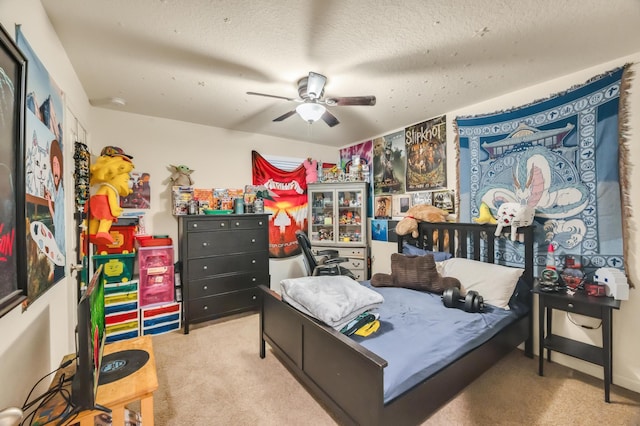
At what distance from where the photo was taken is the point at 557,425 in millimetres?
1681

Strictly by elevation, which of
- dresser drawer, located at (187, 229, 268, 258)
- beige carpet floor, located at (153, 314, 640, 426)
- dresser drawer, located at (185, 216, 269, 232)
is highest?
dresser drawer, located at (185, 216, 269, 232)

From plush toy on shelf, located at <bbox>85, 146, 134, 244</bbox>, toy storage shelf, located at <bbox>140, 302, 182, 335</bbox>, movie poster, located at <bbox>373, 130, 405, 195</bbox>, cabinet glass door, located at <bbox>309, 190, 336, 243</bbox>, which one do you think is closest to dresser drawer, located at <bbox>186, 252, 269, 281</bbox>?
toy storage shelf, located at <bbox>140, 302, 182, 335</bbox>

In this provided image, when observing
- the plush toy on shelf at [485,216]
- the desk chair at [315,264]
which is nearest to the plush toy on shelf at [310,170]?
the desk chair at [315,264]

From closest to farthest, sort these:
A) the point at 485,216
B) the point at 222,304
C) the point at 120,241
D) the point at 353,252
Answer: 1. the point at 485,216
2. the point at 120,241
3. the point at 222,304
4. the point at 353,252

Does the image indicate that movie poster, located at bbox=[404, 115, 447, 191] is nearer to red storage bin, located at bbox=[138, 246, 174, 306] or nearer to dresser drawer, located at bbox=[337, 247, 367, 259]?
dresser drawer, located at bbox=[337, 247, 367, 259]

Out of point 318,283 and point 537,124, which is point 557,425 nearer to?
point 318,283

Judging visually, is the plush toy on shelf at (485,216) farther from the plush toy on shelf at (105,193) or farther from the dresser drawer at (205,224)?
the plush toy on shelf at (105,193)

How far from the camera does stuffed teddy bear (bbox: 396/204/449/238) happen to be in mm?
3143

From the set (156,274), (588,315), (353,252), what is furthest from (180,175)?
(588,315)

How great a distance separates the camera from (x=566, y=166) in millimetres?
2309

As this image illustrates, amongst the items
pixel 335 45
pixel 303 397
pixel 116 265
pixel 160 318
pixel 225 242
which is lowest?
pixel 303 397

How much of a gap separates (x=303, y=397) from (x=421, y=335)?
3.22 feet

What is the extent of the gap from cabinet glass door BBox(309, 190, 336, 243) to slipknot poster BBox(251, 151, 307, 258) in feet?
0.50

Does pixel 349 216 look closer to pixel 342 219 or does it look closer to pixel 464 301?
pixel 342 219
